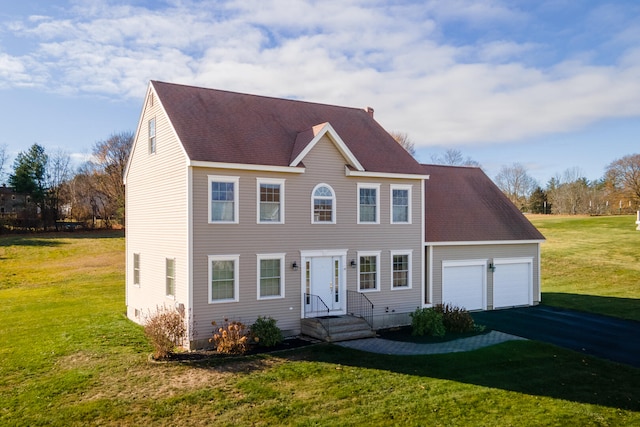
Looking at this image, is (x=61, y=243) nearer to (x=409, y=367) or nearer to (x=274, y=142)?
(x=274, y=142)

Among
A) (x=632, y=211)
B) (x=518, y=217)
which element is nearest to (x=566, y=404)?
(x=518, y=217)

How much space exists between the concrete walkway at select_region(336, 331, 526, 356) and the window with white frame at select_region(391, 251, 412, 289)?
3487 millimetres

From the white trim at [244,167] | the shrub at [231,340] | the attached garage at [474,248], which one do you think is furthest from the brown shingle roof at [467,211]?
the shrub at [231,340]

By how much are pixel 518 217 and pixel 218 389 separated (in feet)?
Result: 62.6

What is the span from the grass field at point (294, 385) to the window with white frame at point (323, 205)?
5.07 meters

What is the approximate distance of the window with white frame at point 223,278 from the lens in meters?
16.5

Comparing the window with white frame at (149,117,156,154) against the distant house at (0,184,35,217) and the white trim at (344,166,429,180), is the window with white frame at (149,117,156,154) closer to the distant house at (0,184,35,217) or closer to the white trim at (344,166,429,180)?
the white trim at (344,166,429,180)

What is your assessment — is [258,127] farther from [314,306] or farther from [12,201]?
[12,201]

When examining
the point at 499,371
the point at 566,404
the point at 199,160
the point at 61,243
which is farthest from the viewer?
the point at 61,243

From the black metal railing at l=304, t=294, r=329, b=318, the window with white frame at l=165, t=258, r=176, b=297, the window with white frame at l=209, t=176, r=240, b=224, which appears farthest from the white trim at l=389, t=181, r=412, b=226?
the window with white frame at l=165, t=258, r=176, b=297

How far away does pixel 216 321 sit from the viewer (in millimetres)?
16375

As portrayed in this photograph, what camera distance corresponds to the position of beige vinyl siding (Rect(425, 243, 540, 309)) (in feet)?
71.6

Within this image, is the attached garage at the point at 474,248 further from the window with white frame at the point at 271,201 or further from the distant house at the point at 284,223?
the window with white frame at the point at 271,201

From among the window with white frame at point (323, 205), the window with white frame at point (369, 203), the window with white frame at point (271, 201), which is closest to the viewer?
the window with white frame at point (271, 201)
